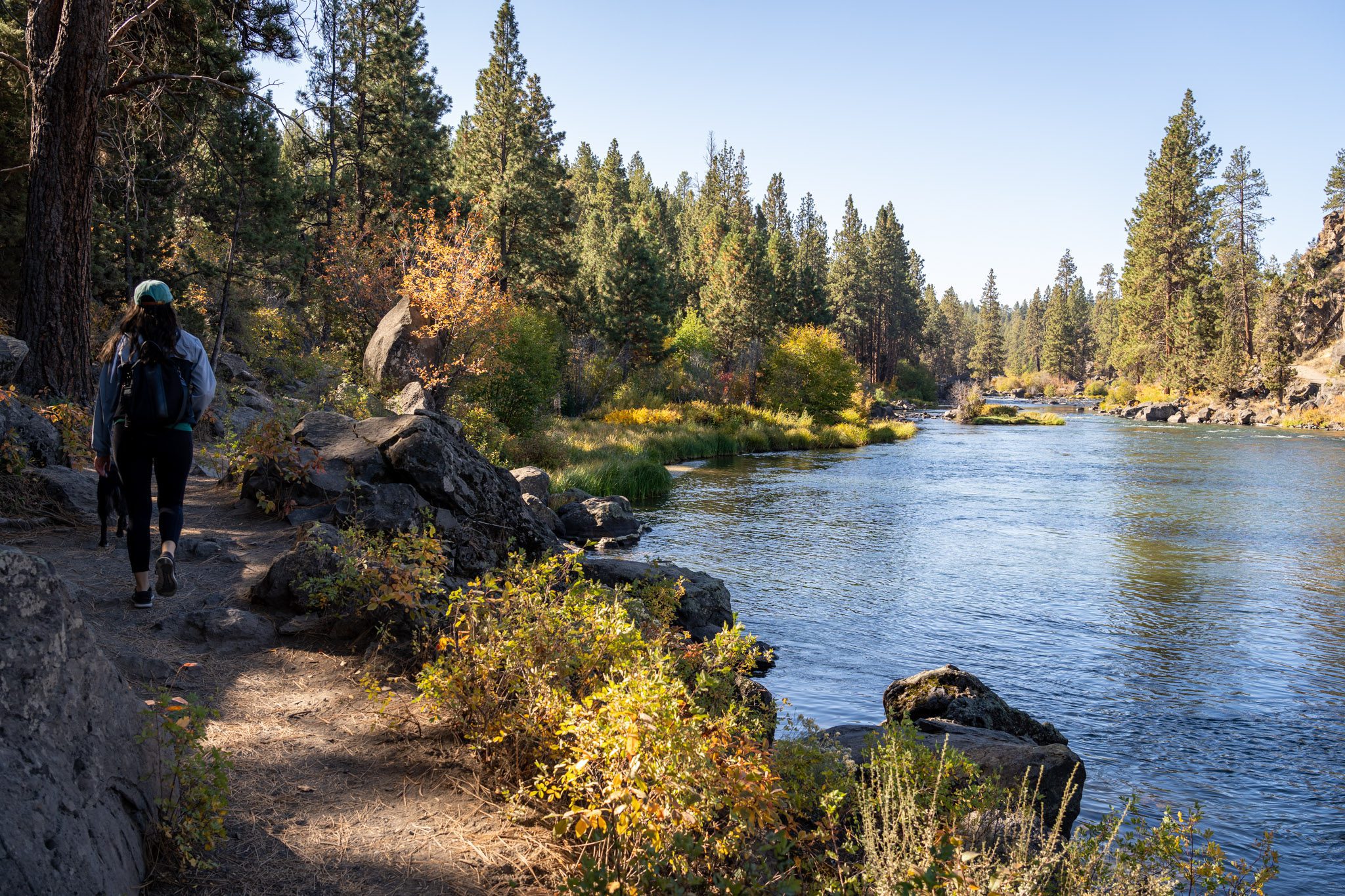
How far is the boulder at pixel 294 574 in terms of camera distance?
20.0 ft

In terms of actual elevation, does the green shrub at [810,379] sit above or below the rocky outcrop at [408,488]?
above

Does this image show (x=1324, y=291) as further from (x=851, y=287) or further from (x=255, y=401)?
(x=255, y=401)

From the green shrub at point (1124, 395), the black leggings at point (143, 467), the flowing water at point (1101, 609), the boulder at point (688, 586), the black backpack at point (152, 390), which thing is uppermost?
the green shrub at point (1124, 395)

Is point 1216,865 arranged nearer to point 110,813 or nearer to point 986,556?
point 110,813

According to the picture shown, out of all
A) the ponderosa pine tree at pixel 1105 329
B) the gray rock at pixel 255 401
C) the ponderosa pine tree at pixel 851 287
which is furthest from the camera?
the ponderosa pine tree at pixel 1105 329

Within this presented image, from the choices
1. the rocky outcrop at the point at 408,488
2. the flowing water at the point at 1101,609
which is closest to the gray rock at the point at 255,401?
the rocky outcrop at the point at 408,488

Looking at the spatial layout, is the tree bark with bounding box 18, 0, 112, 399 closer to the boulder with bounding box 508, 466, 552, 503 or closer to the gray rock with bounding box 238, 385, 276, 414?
the gray rock with bounding box 238, 385, 276, 414

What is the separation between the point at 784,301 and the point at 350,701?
190ft

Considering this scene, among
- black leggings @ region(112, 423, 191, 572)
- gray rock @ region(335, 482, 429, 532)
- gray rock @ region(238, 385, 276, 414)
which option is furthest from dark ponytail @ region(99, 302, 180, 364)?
gray rock @ region(238, 385, 276, 414)

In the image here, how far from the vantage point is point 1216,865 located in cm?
410

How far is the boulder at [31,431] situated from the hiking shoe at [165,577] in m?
2.98

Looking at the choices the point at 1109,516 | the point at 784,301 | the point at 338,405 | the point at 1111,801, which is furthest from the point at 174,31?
the point at 784,301

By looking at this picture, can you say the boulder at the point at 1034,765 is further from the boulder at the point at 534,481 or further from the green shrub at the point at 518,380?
the green shrub at the point at 518,380

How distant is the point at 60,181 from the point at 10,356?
2113 millimetres
